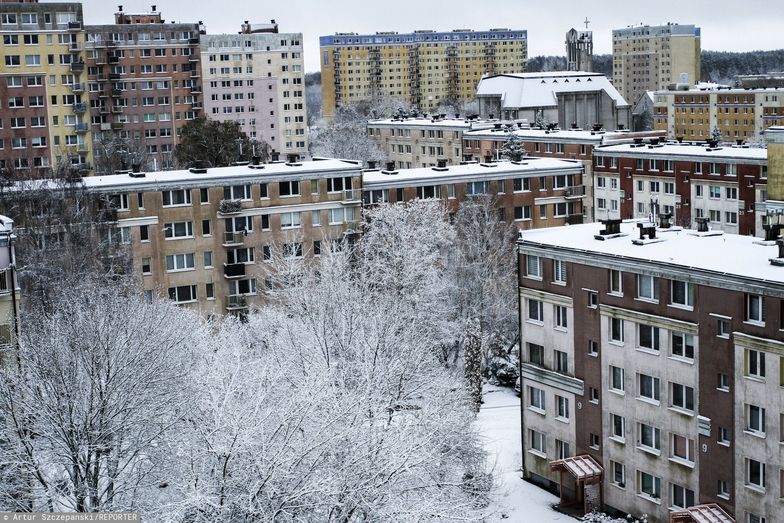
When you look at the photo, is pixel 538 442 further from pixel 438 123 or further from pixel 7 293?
pixel 438 123

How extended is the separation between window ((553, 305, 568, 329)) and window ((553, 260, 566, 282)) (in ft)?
3.34

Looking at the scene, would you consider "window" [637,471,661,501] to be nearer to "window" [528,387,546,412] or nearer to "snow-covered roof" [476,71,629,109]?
"window" [528,387,546,412]

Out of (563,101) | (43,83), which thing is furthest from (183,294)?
(563,101)

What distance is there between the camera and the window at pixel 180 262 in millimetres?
62531

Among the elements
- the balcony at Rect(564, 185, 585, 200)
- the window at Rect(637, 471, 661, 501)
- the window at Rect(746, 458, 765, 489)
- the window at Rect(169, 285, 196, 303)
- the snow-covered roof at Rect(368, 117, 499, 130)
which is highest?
the snow-covered roof at Rect(368, 117, 499, 130)

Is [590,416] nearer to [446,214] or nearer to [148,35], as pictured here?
[446,214]

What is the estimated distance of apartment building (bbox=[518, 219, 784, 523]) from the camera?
3722 centimetres

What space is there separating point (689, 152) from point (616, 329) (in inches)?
1626

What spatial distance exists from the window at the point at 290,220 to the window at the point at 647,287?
27.7 metres

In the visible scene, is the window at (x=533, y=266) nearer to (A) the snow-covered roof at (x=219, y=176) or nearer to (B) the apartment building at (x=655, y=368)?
(B) the apartment building at (x=655, y=368)

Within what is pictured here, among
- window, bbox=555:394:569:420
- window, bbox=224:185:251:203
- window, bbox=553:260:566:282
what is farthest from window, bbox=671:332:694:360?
window, bbox=224:185:251:203

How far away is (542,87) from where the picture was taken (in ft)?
430

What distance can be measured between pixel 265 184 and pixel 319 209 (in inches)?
132

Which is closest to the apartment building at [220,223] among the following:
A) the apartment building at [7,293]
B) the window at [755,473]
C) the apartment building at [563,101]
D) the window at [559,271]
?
the apartment building at [7,293]
